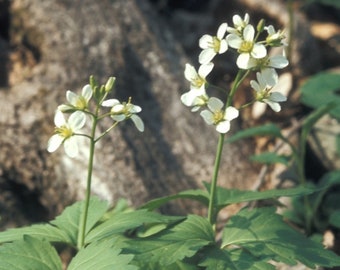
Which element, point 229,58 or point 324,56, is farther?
point 324,56

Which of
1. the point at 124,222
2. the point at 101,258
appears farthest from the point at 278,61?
the point at 101,258

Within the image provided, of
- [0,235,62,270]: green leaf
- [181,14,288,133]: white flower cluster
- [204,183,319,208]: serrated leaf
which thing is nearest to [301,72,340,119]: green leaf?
[204,183,319,208]: serrated leaf

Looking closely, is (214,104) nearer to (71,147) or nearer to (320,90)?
(71,147)

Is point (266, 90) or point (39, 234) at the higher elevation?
point (266, 90)

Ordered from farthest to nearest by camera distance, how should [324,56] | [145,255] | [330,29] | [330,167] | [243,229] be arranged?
[330,29], [324,56], [330,167], [243,229], [145,255]

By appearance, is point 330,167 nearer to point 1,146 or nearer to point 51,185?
point 51,185

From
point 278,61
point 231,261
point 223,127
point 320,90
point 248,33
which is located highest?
point 248,33

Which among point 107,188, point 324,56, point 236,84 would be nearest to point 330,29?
point 324,56
